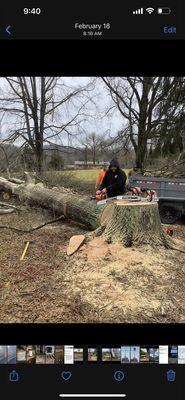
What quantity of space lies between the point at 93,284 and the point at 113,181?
2.84 m

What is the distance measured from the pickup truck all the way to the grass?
82 cm

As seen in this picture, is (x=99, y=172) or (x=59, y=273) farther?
(x=99, y=172)

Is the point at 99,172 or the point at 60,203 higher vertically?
the point at 99,172

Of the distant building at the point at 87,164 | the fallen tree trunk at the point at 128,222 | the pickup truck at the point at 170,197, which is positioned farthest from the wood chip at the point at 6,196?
the fallen tree trunk at the point at 128,222

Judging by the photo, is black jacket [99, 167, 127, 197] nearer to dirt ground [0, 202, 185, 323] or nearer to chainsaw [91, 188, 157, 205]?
chainsaw [91, 188, 157, 205]

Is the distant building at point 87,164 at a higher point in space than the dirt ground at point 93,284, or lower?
higher

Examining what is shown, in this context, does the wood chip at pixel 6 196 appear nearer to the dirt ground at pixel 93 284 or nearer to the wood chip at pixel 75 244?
the dirt ground at pixel 93 284

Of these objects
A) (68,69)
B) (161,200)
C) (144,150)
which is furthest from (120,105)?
(68,69)

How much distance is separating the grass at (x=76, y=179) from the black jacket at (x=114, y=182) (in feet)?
3.76

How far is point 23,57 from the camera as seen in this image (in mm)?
1515

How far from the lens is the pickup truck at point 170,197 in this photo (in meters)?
7.98

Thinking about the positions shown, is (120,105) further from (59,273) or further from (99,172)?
(59,273)

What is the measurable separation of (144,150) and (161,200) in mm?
1352
